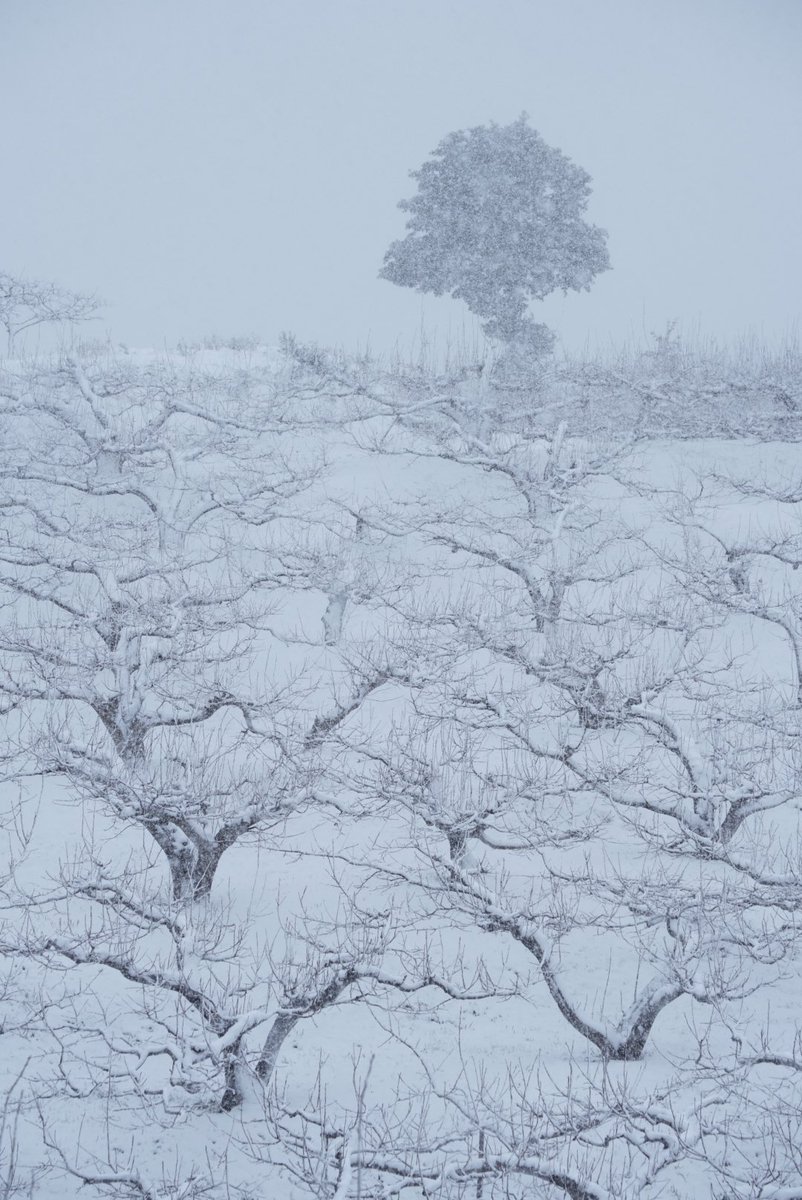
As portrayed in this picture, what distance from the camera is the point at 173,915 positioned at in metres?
9.16

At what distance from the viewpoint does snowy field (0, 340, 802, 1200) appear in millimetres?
8391

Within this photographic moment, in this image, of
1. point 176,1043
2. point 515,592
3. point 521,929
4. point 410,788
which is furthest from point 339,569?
point 176,1043

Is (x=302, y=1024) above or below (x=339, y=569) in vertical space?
below

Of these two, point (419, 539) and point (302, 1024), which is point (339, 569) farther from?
point (302, 1024)

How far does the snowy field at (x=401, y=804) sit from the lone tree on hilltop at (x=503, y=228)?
516 centimetres

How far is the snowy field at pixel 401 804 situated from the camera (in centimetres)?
839

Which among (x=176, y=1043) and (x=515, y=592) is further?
(x=515, y=592)

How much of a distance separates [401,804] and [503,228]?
26.1m

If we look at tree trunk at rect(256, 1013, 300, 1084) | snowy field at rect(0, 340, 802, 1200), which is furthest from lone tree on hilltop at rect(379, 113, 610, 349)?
tree trunk at rect(256, 1013, 300, 1084)

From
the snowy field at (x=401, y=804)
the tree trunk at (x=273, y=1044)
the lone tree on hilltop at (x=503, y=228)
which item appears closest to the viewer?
the snowy field at (x=401, y=804)

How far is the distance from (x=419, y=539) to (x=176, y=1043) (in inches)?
772

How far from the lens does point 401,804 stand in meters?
14.1

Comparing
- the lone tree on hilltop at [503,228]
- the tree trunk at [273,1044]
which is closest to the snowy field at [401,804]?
the tree trunk at [273,1044]

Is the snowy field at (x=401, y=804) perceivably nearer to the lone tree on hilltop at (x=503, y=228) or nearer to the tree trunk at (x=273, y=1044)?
the tree trunk at (x=273, y=1044)
